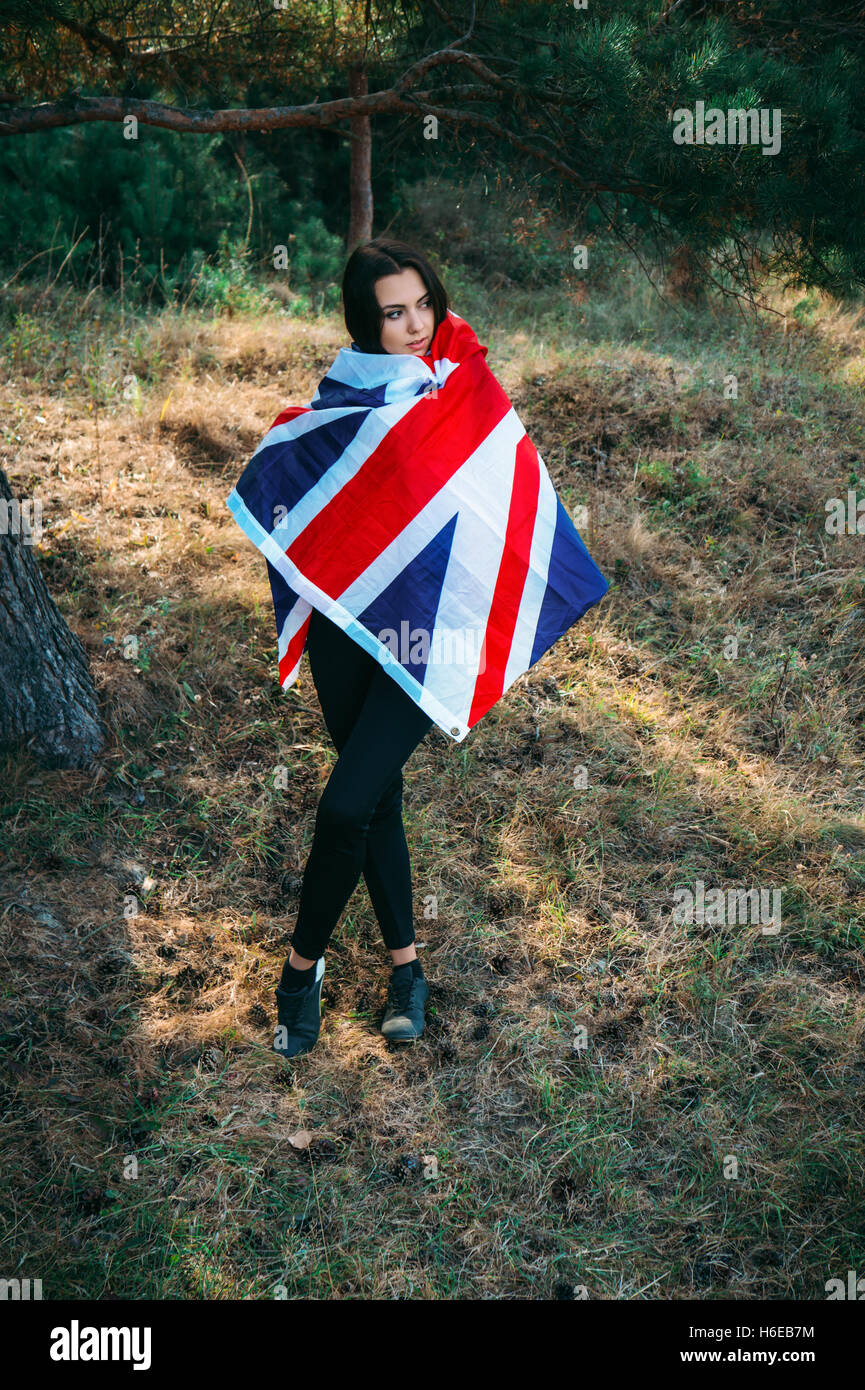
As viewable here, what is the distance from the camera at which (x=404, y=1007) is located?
259 centimetres

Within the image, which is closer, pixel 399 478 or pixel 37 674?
pixel 399 478

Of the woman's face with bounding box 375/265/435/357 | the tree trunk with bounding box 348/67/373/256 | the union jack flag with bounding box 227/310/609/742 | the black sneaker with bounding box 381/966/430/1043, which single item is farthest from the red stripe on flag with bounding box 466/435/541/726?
the tree trunk with bounding box 348/67/373/256

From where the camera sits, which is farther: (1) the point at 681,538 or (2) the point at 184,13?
(1) the point at 681,538

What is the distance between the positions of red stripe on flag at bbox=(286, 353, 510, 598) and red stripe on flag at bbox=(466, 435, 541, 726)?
0.15 m

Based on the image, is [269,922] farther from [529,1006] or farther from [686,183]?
[686,183]

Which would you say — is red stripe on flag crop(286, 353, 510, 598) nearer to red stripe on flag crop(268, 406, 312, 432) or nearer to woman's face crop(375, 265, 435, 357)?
woman's face crop(375, 265, 435, 357)

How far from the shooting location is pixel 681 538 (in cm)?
439

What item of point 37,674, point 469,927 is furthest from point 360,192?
point 469,927

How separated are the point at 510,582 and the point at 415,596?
Result: 0.26m

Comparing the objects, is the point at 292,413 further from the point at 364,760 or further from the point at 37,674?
the point at 37,674

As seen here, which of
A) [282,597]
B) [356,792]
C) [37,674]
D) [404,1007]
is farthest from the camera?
[37,674]
